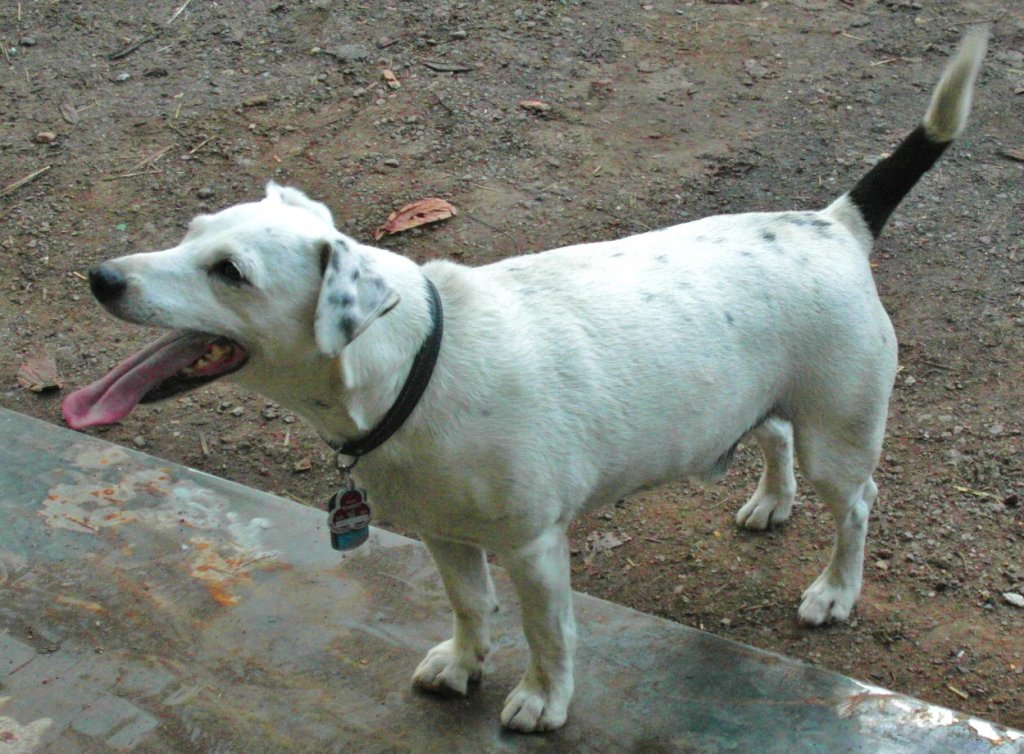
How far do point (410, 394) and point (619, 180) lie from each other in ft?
11.2

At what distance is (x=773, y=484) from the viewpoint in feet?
12.1

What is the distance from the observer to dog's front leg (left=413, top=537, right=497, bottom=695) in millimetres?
2842

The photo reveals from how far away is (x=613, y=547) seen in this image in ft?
12.4

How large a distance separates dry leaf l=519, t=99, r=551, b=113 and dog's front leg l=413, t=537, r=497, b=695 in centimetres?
373

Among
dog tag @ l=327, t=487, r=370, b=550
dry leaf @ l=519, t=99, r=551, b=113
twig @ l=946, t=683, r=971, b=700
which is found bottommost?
twig @ l=946, t=683, r=971, b=700

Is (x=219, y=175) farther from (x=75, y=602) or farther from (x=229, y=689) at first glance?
(x=229, y=689)

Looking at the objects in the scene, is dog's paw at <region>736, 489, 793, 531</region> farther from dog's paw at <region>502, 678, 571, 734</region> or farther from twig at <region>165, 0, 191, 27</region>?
twig at <region>165, 0, 191, 27</region>

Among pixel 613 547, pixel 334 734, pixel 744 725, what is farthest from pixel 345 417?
pixel 613 547

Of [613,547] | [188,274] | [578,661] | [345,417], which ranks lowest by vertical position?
[613,547]

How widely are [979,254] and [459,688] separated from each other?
3.41 metres

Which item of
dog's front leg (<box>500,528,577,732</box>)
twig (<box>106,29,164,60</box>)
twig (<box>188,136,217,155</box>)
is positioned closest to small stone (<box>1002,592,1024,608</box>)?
dog's front leg (<box>500,528,577,732</box>)

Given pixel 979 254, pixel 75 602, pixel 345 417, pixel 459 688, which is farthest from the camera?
pixel 979 254

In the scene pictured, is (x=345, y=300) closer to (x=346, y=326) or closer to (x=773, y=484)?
(x=346, y=326)

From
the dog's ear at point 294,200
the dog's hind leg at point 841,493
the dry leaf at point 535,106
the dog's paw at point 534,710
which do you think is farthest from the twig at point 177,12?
the dog's paw at point 534,710
